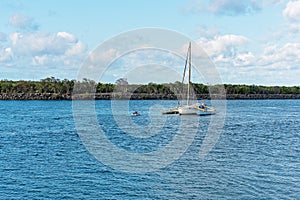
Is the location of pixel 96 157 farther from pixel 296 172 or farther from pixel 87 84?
pixel 87 84

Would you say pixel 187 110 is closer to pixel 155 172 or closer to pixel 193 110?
pixel 193 110

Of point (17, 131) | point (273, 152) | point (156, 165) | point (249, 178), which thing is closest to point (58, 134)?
point (17, 131)

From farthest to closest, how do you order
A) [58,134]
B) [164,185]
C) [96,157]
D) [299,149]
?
[58,134], [299,149], [96,157], [164,185]

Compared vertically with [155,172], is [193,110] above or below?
above

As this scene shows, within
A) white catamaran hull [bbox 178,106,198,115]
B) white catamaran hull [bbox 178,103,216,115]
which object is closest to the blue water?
white catamaran hull [bbox 178,106,198,115]

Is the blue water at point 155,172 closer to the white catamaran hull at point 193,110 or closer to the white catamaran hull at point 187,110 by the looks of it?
the white catamaran hull at point 187,110

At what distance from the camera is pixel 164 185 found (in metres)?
28.5

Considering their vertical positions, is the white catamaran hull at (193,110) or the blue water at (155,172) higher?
the white catamaran hull at (193,110)

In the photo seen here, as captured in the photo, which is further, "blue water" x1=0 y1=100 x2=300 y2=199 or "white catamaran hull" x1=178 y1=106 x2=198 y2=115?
"white catamaran hull" x1=178 y1=106 x2=198 y2=115

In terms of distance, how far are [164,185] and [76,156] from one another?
12480 millimetres

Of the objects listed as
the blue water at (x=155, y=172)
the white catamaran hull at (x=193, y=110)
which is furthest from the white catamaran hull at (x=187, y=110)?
the blue water at (x=155, y=172)

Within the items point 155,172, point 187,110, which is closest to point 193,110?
point 187,110

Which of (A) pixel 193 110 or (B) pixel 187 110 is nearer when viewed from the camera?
(B) pixel 187 110

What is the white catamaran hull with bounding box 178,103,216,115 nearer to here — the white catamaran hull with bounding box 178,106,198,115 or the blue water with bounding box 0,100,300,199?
the white catamaran hull with bounding box 178,106,198,115
